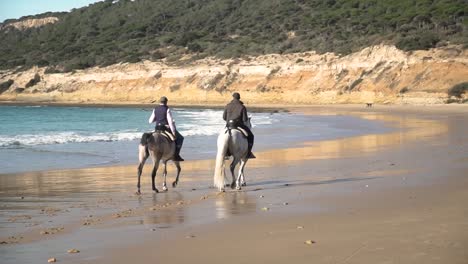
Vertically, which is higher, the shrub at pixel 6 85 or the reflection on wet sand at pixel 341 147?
the shrub at pixel 6 85

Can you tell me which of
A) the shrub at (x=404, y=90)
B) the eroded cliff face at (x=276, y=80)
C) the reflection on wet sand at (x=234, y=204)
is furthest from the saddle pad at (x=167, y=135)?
the shrub at (x=404, y=90)

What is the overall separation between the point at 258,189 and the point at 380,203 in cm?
315

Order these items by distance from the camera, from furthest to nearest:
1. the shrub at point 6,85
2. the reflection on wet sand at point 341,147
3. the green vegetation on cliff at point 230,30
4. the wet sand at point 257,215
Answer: the shrub at point 6,85 < the green vegetation on cliff at point 230,30 < the reflection on wet sand at point 341,147 < the wet sand at point 257,215

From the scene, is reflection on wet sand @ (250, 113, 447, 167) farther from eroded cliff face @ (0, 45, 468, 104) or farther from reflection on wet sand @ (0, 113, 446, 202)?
eroded cliff face @ (0, 45, 468, 104)

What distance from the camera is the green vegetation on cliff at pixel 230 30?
231 ft

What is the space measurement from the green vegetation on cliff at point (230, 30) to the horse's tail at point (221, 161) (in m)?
49.8

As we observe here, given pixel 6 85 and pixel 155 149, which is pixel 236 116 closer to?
pixel 155 149

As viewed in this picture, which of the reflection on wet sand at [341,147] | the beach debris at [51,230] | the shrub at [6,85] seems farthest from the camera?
the shrub at [6,85]

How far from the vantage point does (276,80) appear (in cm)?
6812

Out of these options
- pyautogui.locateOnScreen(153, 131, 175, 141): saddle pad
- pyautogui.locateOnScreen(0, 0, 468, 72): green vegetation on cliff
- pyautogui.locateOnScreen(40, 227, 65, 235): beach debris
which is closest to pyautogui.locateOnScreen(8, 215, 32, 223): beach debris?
pyautogui.locateOnScreen(40, 227, 65, 235): beach debris

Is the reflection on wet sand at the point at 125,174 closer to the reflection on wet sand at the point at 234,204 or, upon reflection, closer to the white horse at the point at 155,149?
the white horse at the point at 155,149

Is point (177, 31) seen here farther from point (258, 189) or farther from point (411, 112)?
point (258, 189)

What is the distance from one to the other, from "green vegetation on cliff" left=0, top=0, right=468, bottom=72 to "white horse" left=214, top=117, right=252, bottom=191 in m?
49.4

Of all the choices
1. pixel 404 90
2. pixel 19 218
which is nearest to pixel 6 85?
pixel 404 90
